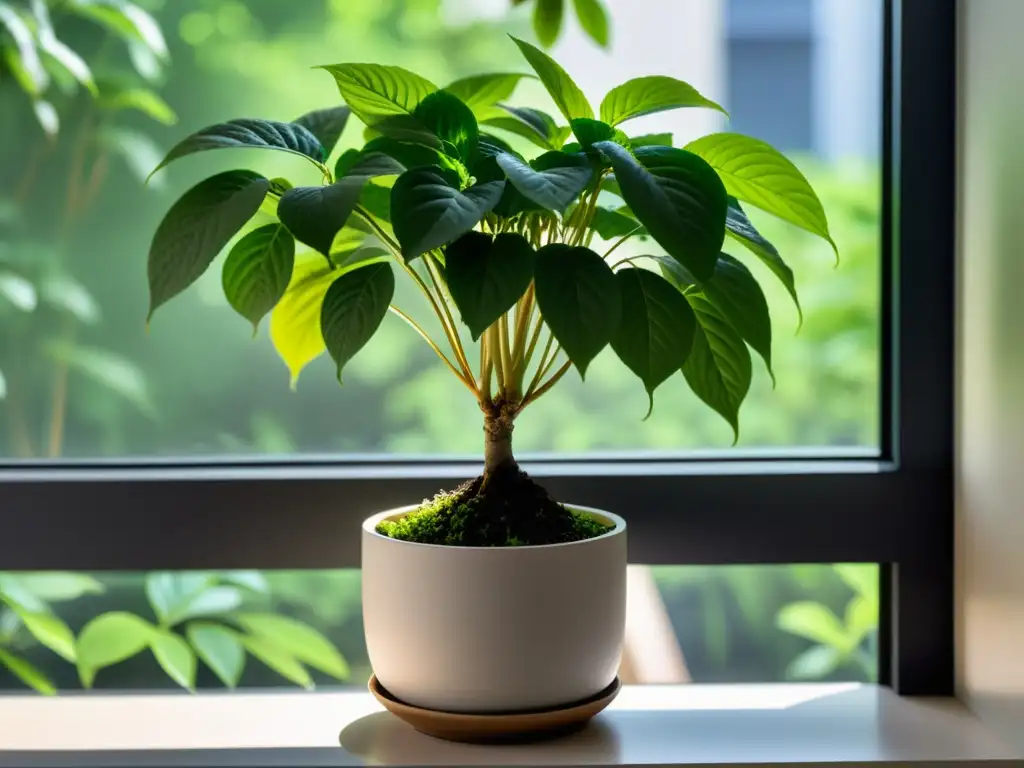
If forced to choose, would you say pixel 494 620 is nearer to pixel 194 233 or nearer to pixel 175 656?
pixel 194 233

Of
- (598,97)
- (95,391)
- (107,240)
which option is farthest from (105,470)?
(598,97)

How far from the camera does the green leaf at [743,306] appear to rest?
750 mm

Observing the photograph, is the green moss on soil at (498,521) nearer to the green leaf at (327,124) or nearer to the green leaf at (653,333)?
the green leaf at (653,333)

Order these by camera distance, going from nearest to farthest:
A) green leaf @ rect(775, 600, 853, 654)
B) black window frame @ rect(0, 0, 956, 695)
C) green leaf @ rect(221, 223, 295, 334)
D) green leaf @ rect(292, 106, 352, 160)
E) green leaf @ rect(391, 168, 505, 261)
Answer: green leaf @ rect(391, 168, 505, 261) < green leaf @ rect(221, 223, 295, 334) < green leaf @ rect(292, 106, 352, 160) < black window frame @ rect(0, 0, 956, 695) < green leaf @ rect(775, 600, 853, 654)

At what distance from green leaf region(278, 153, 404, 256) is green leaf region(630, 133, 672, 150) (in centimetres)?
22

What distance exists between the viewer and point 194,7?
103 centimetres

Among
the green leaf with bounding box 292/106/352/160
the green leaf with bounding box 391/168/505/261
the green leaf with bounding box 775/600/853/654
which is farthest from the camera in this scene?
the green leaf with bounding box 775/600/853/654

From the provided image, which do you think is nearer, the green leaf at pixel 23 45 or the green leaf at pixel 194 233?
the green leaf at pixel 194 233

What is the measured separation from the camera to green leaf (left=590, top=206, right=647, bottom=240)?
32.0 inches

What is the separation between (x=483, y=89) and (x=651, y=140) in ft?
0.56

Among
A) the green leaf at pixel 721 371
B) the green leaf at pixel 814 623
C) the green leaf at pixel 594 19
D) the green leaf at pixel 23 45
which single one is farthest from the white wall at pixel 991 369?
the green leaf at pixel 23 45

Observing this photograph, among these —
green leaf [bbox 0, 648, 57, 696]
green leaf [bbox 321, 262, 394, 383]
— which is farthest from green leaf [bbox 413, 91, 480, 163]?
green leaf [bbox 0, 648, 57, 696]

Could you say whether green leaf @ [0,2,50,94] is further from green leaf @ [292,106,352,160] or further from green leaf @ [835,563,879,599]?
green leaf @ [835,563,879,599]

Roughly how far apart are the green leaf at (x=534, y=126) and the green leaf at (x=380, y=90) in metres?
0.09
